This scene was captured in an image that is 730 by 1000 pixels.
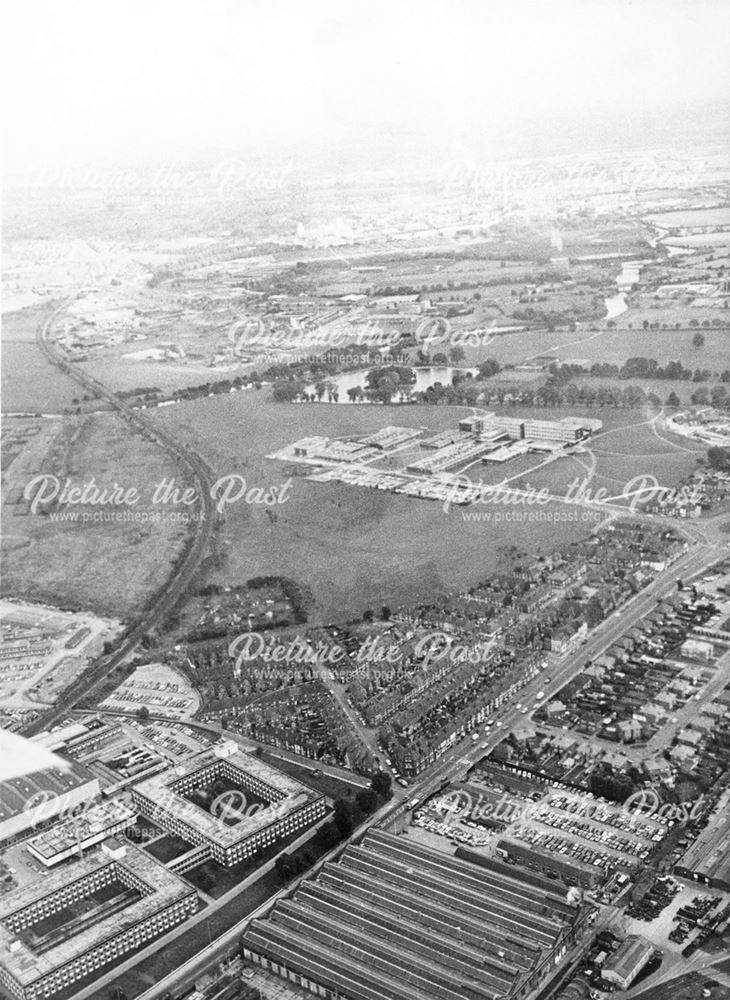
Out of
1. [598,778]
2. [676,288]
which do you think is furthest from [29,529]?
[676,288]

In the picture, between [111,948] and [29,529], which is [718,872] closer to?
[111,948]

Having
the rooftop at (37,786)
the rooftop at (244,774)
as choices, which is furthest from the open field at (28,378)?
the rooftop at (244,774)

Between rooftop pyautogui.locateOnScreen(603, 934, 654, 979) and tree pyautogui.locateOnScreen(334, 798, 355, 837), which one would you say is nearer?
rooftop pyautogui.locateOnScreen(603, 934, 654, 979)

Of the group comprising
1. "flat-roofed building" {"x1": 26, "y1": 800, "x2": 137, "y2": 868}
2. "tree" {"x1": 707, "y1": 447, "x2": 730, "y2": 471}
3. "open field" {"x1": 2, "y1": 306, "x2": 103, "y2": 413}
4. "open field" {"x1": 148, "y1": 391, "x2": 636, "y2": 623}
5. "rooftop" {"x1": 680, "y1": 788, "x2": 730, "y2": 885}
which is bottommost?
"rooftop" {"x1": 680, "y1": 788, "x2": 730, "y2": 885}

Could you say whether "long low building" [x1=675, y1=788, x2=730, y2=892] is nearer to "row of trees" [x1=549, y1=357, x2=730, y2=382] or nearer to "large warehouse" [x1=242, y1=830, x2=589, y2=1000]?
"large warehouse" [x1=242, y1=830, x2=589, y2=1000]

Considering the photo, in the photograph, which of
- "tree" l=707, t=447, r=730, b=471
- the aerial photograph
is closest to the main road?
the aerial photograph

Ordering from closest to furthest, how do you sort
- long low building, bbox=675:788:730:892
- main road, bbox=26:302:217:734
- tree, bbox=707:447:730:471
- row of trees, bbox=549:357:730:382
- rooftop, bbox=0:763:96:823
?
long low building, bbox=675:788:730:892 < rooftop, bbox=0:763:96:823 < main road, bbox=26:302:217:734 < tree, bbox=707:447:730:471 < row of trees, bbox=549:357:730:382

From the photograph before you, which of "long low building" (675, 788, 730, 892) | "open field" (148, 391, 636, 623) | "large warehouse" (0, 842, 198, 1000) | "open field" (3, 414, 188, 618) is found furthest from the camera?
"open field" (3, 414, 188, 618)
